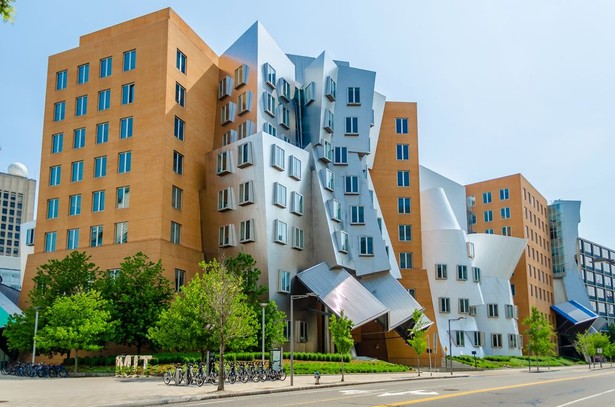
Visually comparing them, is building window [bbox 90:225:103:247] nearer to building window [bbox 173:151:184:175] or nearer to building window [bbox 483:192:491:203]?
building window [bbox 173:151:184:175]

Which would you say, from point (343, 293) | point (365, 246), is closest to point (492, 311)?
point (365, 246)

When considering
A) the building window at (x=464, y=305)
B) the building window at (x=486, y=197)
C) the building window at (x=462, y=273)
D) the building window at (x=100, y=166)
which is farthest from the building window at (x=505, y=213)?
the building window at (x=100, y=166)

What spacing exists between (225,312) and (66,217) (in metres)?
32.3

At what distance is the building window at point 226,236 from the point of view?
57.2 m

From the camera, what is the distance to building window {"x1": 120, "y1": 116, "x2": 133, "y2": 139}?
5734cm

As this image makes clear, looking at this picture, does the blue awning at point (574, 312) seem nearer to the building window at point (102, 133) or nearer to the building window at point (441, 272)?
the building window at point (441, 272)

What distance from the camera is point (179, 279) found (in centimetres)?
5500

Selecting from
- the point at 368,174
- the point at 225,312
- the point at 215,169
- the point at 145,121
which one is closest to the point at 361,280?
the point at 368,174

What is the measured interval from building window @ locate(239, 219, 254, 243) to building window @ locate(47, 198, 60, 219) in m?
17.8

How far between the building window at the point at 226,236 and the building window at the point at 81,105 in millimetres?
17900

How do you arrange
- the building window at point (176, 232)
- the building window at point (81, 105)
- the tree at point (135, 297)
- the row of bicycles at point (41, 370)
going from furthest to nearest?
the building window at point (81, 105) < the building window at point (176, 232) < the tree at point (135, 297) < the row of bicycles at point (41, 370)

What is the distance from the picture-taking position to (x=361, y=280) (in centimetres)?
6700

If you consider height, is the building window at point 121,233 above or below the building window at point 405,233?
below

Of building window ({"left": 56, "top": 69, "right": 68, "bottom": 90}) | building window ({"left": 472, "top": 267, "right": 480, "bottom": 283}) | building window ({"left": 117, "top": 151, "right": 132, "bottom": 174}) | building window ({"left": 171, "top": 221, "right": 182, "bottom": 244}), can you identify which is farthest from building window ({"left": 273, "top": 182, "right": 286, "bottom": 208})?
building window ({"left": 472, "top": 267, "right": 480, "bottom": 283})
